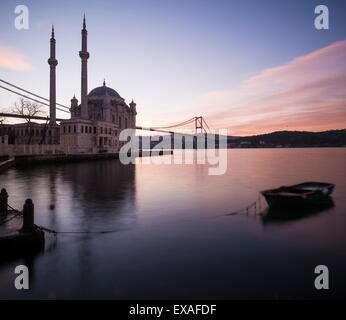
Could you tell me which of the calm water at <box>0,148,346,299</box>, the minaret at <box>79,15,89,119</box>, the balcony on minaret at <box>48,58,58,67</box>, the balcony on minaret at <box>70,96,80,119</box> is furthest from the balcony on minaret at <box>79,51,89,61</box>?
the calm water at <box>0,148,346,299</box>

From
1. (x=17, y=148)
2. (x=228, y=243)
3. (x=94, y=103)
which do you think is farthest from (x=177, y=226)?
(x=94, y=103)

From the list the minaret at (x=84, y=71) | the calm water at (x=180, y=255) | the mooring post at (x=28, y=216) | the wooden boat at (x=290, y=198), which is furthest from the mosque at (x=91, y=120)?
the mooring post at (x=28, y=216)

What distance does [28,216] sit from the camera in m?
11.4

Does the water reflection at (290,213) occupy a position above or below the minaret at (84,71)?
below

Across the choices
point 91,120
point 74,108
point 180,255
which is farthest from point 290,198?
point 74,108

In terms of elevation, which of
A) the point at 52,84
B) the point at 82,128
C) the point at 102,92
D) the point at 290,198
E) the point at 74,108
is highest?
the point at 102,92

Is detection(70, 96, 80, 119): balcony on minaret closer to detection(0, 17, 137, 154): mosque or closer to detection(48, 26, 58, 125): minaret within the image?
detection(0, 17, 137, 154): mosque

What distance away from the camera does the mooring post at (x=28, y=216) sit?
1125 cm

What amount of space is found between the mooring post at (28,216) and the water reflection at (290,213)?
46.1 ft

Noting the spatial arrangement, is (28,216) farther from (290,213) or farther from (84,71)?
(84,71)

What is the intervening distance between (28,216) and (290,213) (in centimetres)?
1739

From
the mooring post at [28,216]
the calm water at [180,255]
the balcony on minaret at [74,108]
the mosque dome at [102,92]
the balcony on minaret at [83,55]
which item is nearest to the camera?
the calm water at [180,255]

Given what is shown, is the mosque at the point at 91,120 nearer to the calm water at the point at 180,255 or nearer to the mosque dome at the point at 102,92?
the mosque dome at the point at 102,92
